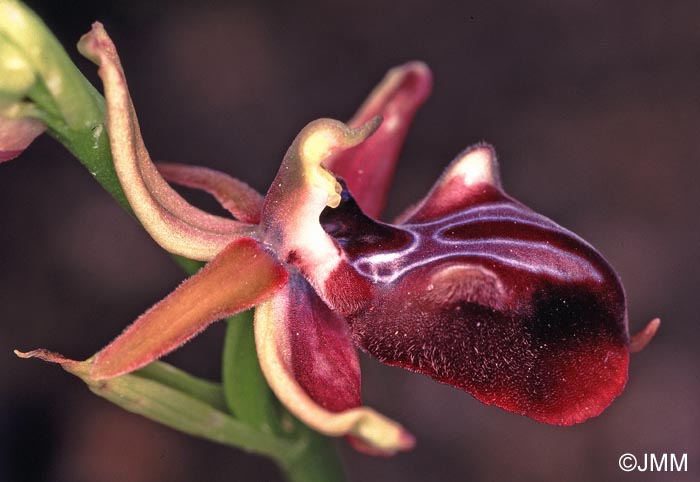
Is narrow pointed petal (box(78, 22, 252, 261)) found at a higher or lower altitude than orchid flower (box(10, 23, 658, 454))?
higher

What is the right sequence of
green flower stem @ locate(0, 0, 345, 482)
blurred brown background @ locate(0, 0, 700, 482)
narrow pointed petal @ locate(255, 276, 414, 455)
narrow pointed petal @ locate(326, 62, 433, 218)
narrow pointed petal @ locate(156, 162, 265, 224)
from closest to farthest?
narrow pointed petal @ locate(255, 276, 414, 455), green flower stem @ locate(0, 0, 345, 482), narrow pointed petal @ locate(156, 162, 265, 224), narrow pointed petal @ locate(326, 62, 433, 218), blurred brown background @ locate(0, 0, 700, 482)

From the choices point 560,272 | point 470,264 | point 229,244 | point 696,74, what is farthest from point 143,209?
point 696,74

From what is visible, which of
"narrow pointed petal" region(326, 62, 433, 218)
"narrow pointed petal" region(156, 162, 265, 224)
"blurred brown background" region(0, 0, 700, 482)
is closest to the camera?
"narrow pointed petal" region(156, 162, 265, 224)

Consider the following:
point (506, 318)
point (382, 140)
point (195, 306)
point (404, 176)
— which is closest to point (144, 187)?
point (195, 306)

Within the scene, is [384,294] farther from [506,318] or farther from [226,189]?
[226,189]

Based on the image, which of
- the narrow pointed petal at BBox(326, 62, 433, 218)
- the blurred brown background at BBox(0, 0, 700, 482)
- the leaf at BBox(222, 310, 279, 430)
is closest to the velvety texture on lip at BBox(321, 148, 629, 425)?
the leaf at BBox(222, 310, 279, 430)

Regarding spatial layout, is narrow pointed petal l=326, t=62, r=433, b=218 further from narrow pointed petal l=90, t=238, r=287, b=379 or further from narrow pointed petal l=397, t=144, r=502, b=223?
narrow pointed petal l=90, t=238, r=287, b=379

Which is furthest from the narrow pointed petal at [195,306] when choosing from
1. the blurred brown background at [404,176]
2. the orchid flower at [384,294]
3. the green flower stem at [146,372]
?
the blurred brown background at [404,176]

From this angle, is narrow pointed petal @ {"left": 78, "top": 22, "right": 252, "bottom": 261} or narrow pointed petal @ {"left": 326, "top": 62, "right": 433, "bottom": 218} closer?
narrow pointed petal @ {"left": 78, "top": 22, "right": 252, "bottom": 261}

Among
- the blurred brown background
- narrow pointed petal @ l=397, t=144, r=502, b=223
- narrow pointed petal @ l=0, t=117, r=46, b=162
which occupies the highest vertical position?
narrow pointed petal @ l=0, t=117, r=46, b=162
